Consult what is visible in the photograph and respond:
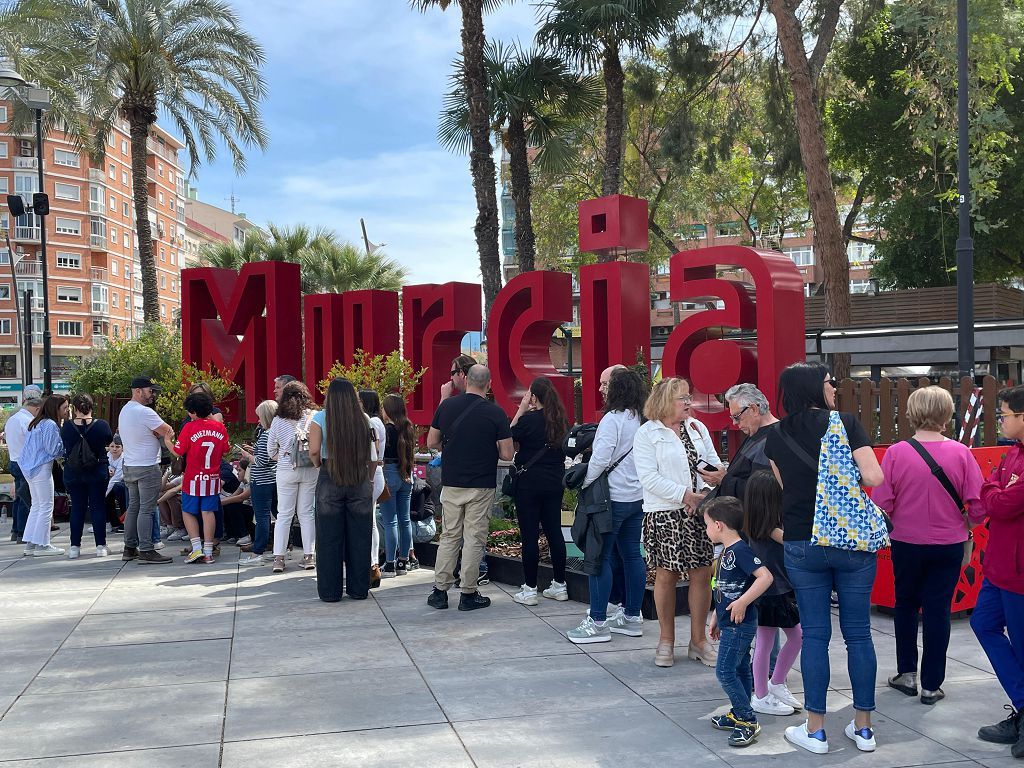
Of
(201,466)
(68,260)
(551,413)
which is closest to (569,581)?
(551,413)

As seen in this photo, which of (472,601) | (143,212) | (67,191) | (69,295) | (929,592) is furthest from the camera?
(69,295)

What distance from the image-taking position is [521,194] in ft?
66.3

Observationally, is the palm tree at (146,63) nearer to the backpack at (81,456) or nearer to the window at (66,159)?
the backpack at (81,456)

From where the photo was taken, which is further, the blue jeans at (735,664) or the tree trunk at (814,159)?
the tree trunk at (814,159)

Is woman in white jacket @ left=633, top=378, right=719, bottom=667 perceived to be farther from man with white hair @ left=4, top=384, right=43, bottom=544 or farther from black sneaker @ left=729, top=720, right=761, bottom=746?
man with white hair @ left=4, top=384, right=43, bottom=544

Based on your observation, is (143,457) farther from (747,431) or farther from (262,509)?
(747,431)

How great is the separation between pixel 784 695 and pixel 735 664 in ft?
2.27

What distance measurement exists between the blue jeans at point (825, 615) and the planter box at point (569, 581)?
2.55 metres

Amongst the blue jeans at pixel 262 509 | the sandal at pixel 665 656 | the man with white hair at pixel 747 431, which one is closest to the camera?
the man with white hair at pixel 747 431

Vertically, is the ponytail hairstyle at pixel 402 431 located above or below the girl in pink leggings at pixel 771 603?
above

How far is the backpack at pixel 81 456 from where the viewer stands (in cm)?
985

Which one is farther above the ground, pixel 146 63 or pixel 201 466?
pixel 146 63

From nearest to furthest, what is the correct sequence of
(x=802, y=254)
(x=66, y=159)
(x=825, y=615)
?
1. (x=825, y=615)
2. (x=66, y=159)
3. (x=802, y=254)

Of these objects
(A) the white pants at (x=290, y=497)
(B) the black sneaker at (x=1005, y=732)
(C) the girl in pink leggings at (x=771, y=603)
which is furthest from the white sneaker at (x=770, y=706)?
(A) the white pants at (x=290, y=497)
